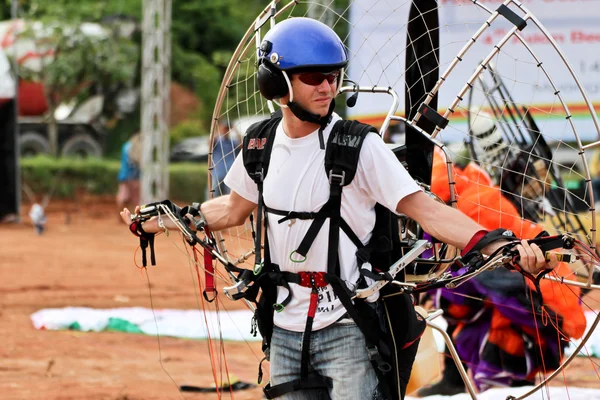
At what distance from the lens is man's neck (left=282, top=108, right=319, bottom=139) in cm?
341

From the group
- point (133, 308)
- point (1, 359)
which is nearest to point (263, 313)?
point (1, 359)

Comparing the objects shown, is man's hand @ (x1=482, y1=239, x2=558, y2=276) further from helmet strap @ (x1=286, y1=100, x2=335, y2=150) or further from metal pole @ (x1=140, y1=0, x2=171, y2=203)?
metal pole @ (x1=140, y1=0, x2=171, y2=203)

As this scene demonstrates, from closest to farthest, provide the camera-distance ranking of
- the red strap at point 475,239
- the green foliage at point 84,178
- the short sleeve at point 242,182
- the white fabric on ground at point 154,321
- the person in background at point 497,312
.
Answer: the red strap at point 475,239, the short sleeve at point 242,182, the person in background at point 497,312, the white fabric on ground at point 154,321, the green foliage at point 84,178

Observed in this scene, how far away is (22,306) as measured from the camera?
9.82 metres

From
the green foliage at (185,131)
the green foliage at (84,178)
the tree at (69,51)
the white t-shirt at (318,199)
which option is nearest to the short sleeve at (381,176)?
the white t-shirt at (318,199)

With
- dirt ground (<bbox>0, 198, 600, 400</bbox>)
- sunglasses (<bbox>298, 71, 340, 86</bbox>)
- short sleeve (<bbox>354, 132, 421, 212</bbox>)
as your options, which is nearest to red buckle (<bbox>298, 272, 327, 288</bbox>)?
short sleeve (<bbox>354, 132, 421, 212</bbox>)

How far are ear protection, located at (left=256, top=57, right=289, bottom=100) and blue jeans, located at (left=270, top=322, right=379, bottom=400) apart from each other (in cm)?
87

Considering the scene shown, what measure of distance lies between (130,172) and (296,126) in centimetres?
1835

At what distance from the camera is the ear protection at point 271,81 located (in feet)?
11.1

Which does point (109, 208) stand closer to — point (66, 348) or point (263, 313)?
point (66, 348)

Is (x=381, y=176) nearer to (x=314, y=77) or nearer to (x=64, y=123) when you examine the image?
(x=314, y=77)

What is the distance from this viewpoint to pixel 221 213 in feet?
12.6

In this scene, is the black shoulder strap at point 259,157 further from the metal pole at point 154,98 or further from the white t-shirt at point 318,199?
the metal pole at point 154,98

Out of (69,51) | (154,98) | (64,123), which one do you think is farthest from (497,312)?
(64,123)
